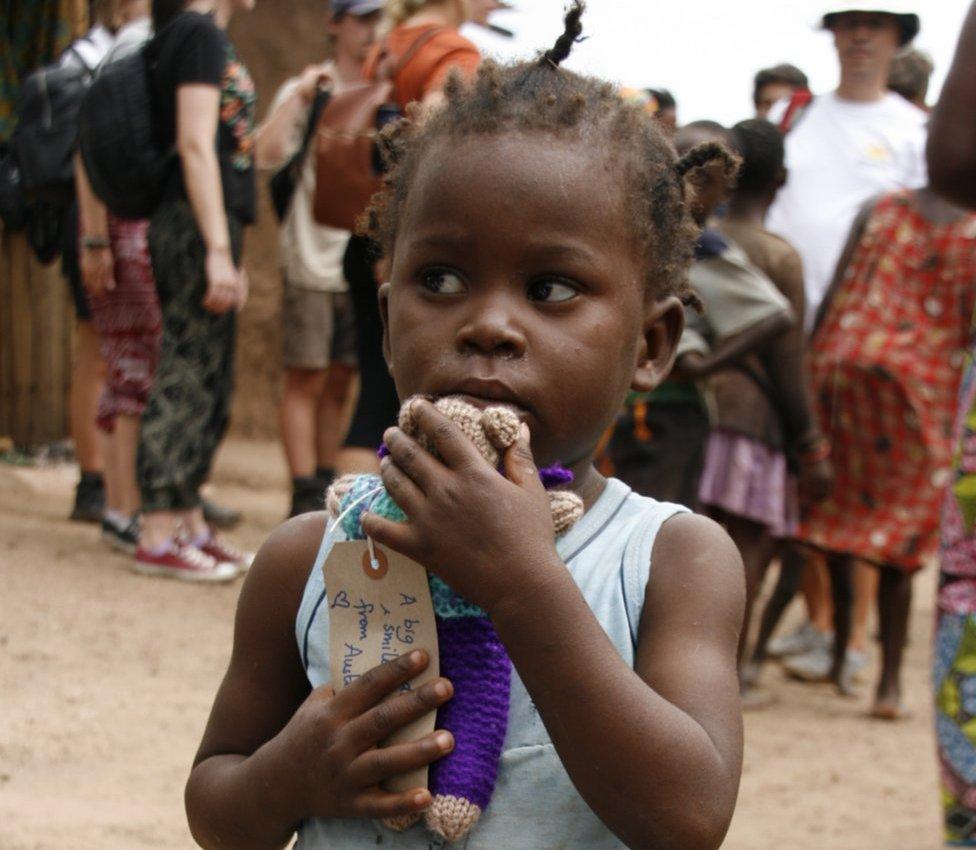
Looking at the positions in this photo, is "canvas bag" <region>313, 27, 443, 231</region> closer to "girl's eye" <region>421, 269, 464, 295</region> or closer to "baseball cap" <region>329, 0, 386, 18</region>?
"baseball cap" <region>329, 0, 386, 18</region>

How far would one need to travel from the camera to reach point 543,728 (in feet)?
5.30

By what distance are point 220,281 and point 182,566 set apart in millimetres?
1081

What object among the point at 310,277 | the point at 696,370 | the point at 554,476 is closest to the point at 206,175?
the point at 310,277

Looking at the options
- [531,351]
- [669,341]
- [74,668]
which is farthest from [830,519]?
[531,351]

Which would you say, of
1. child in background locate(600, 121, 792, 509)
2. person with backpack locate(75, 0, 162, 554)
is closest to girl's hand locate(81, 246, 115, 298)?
person with backpack locate(75, 0, 162, 554)

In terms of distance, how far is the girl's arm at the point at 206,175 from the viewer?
521cm

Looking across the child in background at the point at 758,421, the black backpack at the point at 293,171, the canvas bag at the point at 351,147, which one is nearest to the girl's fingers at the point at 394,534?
the canvas bag at the point at 351,147

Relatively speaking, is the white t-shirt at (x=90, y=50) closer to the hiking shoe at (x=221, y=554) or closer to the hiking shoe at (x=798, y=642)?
the hiking shoe at (x=221, y=554)

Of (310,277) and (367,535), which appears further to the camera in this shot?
(310,277)

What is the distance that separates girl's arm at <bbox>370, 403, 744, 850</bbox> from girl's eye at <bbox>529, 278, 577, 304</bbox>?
0.63ft

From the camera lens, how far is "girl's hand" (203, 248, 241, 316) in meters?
5.25

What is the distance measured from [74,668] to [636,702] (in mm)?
3408

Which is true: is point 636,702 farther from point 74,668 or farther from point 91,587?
point 91,587

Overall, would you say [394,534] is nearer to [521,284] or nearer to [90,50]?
[521,284]
